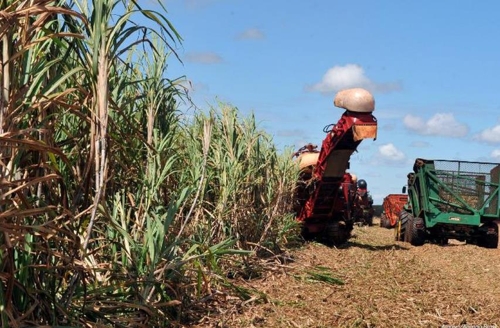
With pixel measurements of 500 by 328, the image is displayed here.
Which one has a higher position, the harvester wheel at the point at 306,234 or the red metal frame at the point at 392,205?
the red metal frame at the point at 392,205

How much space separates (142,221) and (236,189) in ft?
9.13

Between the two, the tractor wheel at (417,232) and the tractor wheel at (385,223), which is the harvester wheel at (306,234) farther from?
the tractor wheel at (385,223)

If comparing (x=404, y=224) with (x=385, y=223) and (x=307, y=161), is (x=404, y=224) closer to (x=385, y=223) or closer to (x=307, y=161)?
(x=307, y=161)

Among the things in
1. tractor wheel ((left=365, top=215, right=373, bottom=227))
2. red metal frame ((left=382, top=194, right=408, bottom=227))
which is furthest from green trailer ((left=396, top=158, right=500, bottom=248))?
tractor wheel ((left=365, top=215, right=373, bottom=227))

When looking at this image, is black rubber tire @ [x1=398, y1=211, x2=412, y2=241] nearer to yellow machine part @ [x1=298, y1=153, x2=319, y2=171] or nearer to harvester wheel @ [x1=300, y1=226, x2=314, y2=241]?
harvester wheel @ [x1=300, y1=226, x2=314, y2=241]

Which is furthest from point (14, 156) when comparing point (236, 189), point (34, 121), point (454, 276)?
point (454, 276)

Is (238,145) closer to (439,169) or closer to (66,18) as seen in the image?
(66,18)

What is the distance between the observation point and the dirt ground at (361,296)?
5891 millimetres

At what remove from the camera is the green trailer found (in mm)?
15266

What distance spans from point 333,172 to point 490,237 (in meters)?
5.08

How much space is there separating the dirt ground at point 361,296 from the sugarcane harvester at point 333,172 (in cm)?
174

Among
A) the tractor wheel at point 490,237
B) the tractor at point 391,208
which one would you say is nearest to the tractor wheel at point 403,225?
the tractor wheel at point 490,237

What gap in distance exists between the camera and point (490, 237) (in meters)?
15.5

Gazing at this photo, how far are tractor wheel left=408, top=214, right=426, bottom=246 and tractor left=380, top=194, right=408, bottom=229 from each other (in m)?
7.29
